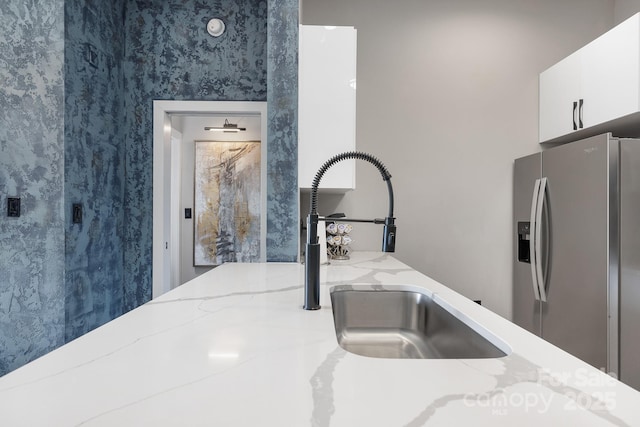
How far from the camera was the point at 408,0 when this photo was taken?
274 cm

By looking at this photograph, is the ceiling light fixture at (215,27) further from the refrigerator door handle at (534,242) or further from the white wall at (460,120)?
the refrigerator door handle at (534,242)

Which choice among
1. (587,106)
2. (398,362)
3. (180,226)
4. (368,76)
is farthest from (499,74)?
(180,226)

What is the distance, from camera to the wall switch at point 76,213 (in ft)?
6.86

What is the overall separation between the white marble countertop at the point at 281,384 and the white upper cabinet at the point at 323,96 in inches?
48.3

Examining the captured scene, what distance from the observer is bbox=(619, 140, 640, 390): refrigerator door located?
185 centimetres

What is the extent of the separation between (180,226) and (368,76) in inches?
118

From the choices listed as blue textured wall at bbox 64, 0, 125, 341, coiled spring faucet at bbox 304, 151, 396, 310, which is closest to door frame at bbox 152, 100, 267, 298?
blue textured wall at bbox 64, 0, 125, 341

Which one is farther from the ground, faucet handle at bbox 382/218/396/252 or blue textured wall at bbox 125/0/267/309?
blue textured wall at bbox 125/0/267/309

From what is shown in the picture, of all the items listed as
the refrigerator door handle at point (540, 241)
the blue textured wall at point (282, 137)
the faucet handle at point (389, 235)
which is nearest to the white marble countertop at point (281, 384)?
the faucet handle at point (389, 235)

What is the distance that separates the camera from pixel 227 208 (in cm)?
450

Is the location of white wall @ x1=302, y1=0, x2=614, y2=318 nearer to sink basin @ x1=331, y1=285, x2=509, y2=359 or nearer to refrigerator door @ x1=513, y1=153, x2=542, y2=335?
refrigerator door @ x1=513, y1=153, x2=542, y2=335

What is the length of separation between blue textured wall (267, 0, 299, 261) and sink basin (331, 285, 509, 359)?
2.12 ft

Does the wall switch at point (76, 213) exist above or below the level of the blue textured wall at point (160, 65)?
below

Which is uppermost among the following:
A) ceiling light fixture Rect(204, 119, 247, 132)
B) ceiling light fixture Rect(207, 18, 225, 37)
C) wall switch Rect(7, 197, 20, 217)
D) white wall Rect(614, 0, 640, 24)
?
white wall Rect(614, 0, 640, 24)
